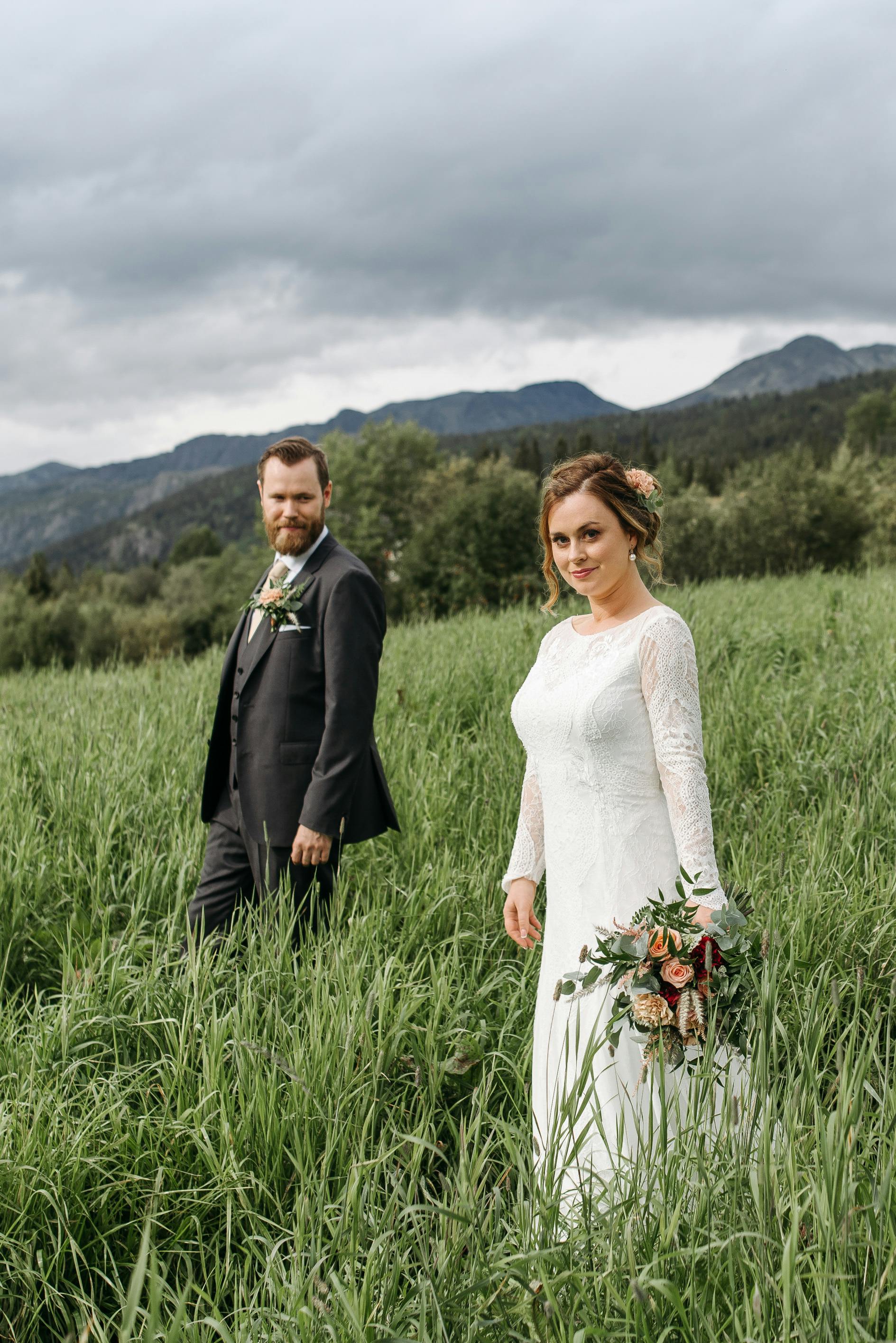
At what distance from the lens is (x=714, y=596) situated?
9328 mm

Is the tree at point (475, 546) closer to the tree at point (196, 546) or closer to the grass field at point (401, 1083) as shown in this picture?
the grass field at point (401, 1083)

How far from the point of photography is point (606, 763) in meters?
2.34

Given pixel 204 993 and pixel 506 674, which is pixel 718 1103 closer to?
pixel 204 993

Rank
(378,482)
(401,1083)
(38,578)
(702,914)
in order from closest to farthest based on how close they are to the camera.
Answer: (702,914) → (401,1083) → (378,482) → (38,578)

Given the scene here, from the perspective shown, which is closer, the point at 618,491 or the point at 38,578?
the point at 618,491

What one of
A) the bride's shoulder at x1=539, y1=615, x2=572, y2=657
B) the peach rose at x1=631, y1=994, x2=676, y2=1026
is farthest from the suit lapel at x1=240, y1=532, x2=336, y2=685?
the peach rose at x1=631, y1=994, x2=676, y2=1026

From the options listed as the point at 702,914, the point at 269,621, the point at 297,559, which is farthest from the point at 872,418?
the point at 702,914

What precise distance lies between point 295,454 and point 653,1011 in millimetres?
2451

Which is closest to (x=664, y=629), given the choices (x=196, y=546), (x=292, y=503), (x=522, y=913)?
(x=522, y=913)

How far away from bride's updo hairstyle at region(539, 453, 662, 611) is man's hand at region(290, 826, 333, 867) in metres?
1.31

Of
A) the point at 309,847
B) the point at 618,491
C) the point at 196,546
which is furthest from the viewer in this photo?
the point at 196,546

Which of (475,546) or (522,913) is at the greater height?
(475,546)

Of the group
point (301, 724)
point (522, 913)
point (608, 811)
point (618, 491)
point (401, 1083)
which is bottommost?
point (401, 1083)

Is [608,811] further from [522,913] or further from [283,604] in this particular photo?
[283,604]
